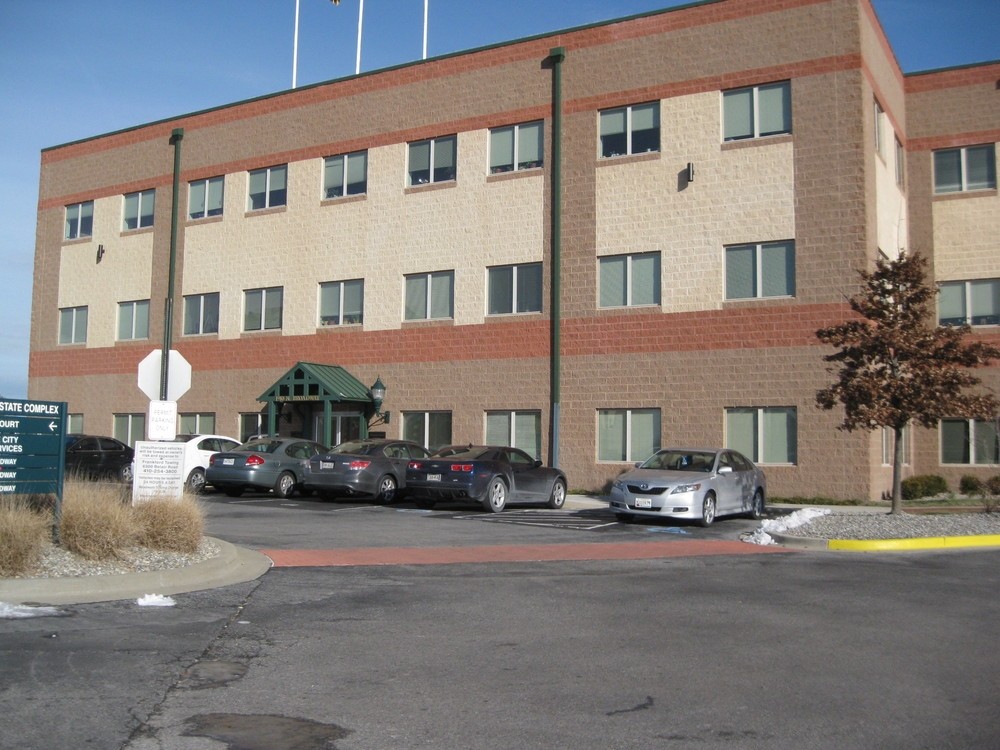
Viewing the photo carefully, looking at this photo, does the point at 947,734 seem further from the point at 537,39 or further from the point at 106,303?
the point at 106,303

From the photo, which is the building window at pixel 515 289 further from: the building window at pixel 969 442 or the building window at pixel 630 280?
the building window at pixel 969 442

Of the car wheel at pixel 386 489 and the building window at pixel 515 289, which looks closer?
the car wheel at pixel 386 489

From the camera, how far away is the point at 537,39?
27969mm

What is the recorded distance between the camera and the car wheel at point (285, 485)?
2364 cm

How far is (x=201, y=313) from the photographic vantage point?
33812mm

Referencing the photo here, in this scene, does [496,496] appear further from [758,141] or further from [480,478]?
[758,141]

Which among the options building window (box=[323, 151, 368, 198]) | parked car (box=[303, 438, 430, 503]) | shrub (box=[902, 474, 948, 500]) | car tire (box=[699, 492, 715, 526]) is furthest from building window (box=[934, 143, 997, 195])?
parked car (box=[303, 438, 430, 503])

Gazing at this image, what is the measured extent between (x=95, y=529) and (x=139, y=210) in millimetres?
27351

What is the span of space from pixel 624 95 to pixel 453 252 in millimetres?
6360

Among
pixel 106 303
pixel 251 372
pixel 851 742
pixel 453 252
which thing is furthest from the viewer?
pixel 106 303

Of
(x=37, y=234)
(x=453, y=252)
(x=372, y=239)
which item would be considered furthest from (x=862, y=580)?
(x=37, y=234)

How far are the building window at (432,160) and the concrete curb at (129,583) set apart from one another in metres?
19.3

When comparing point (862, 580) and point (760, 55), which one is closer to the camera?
point (862, 580)

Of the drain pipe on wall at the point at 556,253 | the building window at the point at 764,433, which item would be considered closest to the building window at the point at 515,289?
the drain pipe on wall at the point at 556,253
